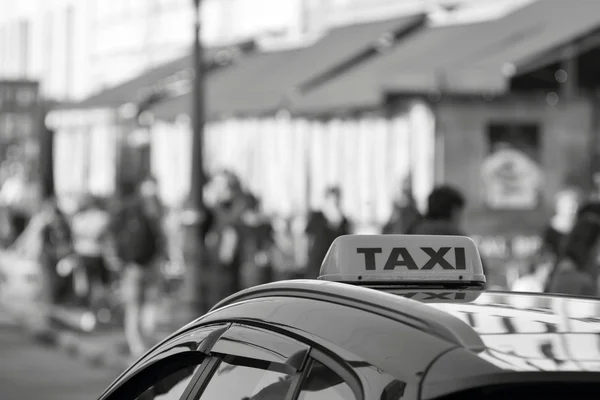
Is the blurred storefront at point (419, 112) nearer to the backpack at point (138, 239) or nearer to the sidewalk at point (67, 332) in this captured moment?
the backpack at point (138, 239)

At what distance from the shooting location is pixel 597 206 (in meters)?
8.90

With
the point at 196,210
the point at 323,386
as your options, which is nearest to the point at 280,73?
the point at 196,210

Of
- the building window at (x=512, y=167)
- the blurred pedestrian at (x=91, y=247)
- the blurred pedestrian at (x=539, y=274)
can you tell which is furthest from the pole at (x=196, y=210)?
the blurred pedestrian at (x=539, y=274)

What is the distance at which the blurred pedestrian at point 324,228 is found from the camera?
45.1 feet

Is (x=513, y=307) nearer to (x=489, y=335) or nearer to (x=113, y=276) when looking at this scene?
(x=489, y=335)

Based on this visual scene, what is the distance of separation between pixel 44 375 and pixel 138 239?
169 cm

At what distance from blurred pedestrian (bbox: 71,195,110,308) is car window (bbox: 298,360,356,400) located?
15051 mm

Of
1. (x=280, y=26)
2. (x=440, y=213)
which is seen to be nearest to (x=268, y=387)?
(x=440, y=213)

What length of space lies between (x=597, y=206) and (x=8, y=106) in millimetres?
31599

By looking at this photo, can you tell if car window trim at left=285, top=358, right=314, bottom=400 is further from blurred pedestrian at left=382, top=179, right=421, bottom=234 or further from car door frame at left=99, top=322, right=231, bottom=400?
blurred pedestrian at left=382, top=179, right=421, bottom=234

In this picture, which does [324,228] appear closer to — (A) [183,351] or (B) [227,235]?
(B) [227,235]

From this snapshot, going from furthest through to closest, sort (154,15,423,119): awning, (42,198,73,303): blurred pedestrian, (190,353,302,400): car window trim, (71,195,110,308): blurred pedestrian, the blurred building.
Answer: the blurred building < (42,198,73,303): blurred pedestrian < (71,195,110,308): blurred pedestrian < (154,15,423,119): awning < (190,353,302,400): car window trim

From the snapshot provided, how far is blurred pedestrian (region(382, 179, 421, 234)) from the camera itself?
1350 centimetres

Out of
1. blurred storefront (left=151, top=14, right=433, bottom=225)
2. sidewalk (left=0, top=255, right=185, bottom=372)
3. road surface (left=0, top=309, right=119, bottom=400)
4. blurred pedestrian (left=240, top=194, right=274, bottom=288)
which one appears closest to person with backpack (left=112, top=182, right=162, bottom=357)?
sidewalk (left=0, top=255, right=185, bottom=372)
